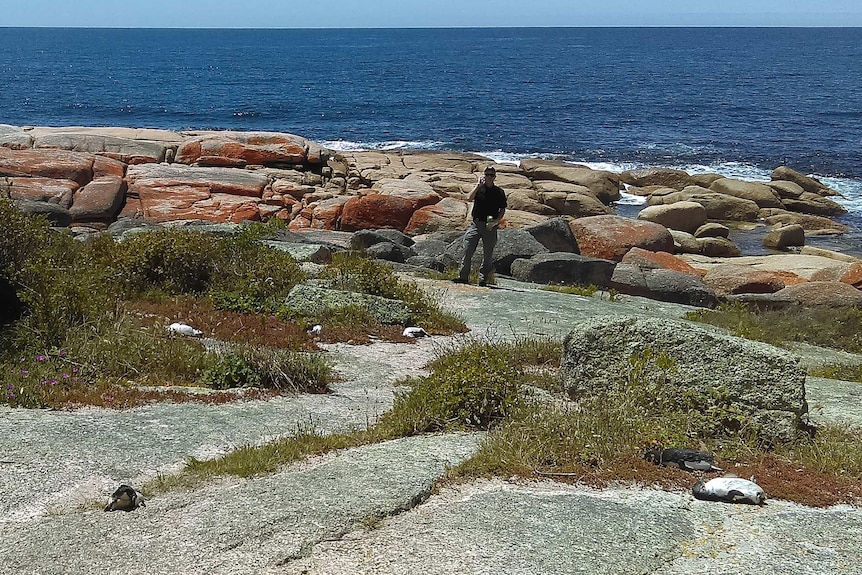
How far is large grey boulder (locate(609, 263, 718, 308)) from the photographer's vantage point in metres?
19.8

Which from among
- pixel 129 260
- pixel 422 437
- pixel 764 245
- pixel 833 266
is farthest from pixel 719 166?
pixel 422 437

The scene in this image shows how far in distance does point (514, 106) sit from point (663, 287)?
56024mm

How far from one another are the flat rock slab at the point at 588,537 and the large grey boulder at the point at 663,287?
13979 mm

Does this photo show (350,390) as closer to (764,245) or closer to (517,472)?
(517,472)

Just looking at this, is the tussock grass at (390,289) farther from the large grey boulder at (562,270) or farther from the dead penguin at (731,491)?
the dead penguin at (731,491)

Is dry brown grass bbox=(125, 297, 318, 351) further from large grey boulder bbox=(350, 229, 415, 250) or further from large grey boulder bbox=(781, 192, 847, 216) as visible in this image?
large grey boulder bbox=(781, 192, 847, 216)

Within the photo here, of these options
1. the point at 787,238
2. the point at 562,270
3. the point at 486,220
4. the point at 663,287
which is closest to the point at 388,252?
the point at 562,270

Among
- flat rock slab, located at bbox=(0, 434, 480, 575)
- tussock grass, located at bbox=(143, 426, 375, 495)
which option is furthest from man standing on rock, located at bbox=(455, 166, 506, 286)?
flat rock slab, located at bbox=(0, 434, 480, 575)

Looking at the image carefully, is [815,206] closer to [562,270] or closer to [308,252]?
[562,270]

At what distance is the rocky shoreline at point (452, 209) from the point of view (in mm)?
20891

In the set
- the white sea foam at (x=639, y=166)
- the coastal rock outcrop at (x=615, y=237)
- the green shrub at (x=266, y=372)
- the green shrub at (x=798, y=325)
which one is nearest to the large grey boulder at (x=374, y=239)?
the coastal rock outcrop at (x=615, y=237)

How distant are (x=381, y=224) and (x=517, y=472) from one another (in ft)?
70.2

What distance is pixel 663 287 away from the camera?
65.1ft

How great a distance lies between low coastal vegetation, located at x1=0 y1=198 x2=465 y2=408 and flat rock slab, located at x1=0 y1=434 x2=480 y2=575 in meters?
2.48
